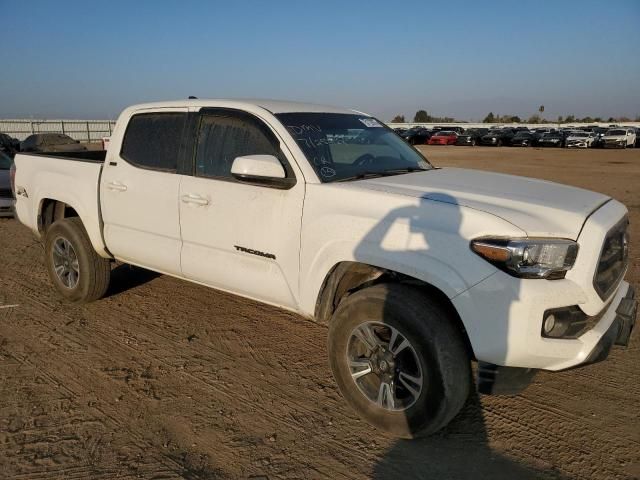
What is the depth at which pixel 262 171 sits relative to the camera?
3357 millimetres

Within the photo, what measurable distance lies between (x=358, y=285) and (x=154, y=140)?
7.50ft

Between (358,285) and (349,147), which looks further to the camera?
(349,147)

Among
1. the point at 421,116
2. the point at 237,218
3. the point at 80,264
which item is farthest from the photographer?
the point at 421,116

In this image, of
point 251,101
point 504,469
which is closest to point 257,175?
point 251,101

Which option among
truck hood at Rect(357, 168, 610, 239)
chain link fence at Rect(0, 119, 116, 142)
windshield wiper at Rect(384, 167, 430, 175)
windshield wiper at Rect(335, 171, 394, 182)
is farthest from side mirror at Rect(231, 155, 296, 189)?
chain link fence at Rect(0, 119, 116, 142)

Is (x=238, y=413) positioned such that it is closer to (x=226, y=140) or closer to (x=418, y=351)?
(x=418, y=351)

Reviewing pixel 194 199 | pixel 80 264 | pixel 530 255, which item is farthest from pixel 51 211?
pixel 530 255

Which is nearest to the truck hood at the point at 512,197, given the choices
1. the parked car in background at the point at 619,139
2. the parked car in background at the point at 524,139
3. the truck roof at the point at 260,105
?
the truck roof at the point at 260,105

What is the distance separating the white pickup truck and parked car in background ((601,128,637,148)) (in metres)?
41.0

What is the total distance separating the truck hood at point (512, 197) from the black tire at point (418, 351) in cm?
60

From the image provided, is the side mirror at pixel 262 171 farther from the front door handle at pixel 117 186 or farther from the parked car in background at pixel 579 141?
the parked car in background at pixel 579 141

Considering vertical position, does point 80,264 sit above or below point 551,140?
below

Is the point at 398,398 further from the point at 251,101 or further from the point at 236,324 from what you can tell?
the point at 251,101

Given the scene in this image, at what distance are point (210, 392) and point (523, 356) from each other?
2.04 metres
